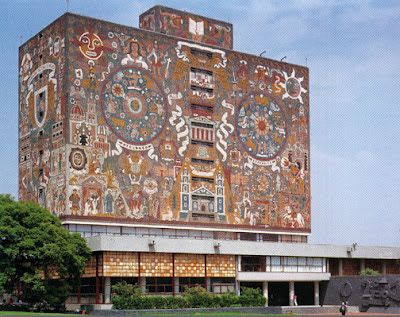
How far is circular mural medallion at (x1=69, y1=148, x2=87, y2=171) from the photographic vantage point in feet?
175

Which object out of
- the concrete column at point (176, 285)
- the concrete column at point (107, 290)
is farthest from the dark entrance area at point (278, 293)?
the concrete column at point (107, 290)

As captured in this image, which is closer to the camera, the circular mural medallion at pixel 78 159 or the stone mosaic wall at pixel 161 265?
the stone mosaic wall at pixel 161 265

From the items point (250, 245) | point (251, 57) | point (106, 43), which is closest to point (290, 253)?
point (250, 245)

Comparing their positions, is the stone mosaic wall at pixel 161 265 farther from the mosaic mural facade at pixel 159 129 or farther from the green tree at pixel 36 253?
the mosaic mural facade at pixel 159 129

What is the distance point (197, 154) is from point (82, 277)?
1327 centimetres

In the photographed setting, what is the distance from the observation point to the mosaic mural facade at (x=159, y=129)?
178 feet

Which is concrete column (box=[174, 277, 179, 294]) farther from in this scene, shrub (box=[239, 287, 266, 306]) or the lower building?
shrub (box=[239, 287, 266, 306])

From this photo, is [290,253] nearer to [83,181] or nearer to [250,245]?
[250,245]

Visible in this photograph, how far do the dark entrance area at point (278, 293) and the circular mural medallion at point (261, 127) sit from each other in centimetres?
1001

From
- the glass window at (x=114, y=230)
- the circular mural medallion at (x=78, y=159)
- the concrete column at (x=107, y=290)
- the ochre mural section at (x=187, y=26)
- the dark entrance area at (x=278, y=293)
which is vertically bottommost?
the dark entrance area at (x=278, y=293)

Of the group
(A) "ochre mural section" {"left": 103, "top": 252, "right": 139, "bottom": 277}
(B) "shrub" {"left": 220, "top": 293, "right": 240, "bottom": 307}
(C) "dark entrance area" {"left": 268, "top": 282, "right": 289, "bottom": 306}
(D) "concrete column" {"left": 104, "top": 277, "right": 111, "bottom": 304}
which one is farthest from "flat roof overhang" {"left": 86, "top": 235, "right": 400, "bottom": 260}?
(B) "shrub" {"left": 220, "top": 293, "right": 240, "bottom": 307}

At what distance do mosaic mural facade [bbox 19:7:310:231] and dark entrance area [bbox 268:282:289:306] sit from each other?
4.54 m

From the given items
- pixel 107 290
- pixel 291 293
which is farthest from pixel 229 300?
pixel 107 290

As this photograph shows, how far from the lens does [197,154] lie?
5928cm
